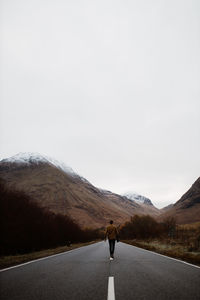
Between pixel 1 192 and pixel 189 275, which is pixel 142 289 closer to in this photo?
pixel 189 275

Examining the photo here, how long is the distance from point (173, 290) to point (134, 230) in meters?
71.4

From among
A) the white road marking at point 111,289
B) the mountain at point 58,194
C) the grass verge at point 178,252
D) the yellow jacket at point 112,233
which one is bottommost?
the grass verge at point 178,252

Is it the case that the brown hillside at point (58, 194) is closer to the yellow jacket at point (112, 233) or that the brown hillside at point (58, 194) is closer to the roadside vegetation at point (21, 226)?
the roadside vegetation at point (21, 226)

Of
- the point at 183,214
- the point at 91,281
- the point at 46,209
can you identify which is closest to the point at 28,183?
the point at 183,214

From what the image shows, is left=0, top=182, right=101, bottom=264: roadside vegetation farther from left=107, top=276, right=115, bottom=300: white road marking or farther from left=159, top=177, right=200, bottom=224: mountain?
left=159, top=177, right=200, bottom=224: mountain

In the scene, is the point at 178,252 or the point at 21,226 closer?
the point at 178,252

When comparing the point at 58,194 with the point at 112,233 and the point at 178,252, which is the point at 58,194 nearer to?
the point at 178,252

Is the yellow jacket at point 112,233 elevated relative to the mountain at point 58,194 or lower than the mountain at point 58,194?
lower

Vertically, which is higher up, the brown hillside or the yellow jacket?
the brown hillside

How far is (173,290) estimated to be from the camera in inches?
191

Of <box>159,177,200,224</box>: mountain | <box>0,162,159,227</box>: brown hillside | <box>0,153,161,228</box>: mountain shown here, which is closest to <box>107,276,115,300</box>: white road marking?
<box>0,153,161,228</box>: mountain

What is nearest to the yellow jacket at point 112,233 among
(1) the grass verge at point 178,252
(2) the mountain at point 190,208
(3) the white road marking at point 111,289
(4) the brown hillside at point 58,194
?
(1) the grass verge at point 178,252

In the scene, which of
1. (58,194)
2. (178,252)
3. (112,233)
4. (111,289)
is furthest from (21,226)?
(58,194)

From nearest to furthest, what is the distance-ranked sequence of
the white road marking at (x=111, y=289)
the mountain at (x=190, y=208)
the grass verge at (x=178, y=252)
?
1. the white road marking at (x=111, y=289)
2. the grass verge at (x=178, y=252)
3. the mountain at (x=190, y=208)
